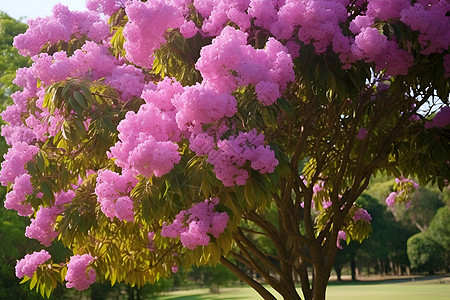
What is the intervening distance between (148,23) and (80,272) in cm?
274

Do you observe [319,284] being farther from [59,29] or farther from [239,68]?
[59,29]

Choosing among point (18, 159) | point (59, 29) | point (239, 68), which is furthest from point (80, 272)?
point (239, 68)

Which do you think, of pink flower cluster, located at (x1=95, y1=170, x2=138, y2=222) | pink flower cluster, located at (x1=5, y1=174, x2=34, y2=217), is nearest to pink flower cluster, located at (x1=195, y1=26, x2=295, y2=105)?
pink flower cluster, located at (x1=95, y1=170, x2=138, y2=222)

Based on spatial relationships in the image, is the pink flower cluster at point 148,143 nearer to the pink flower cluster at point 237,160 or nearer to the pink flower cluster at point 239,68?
the pink flower cluster at point 237,160

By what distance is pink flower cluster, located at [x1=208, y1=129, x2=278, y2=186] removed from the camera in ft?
11.7

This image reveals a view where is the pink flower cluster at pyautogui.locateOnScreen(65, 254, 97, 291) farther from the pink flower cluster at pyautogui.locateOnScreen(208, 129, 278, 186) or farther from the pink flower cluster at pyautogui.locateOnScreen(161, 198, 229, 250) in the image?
the pink flower cluster at pyautogui.locateOnScreen(208, 129, 278, 186)

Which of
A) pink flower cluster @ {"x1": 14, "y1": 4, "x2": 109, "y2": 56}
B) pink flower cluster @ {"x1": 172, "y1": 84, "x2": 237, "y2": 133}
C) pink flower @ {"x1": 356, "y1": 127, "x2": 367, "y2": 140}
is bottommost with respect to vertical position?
pink flower cluster @ {"x1": 172, "y1": 84, "x2": 237, "y2": 133}

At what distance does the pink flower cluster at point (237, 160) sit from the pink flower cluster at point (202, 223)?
13.4 inches

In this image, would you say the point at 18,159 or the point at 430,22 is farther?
the point at 18,159

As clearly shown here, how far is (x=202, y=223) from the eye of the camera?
388 cm

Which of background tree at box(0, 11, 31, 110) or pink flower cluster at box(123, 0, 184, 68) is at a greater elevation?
background tree at box(0, 11, 31, 110)

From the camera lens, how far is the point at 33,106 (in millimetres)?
5922

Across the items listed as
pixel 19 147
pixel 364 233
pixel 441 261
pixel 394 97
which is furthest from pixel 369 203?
pixel 19 147

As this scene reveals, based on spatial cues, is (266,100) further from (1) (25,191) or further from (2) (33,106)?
(2) (33,106)
